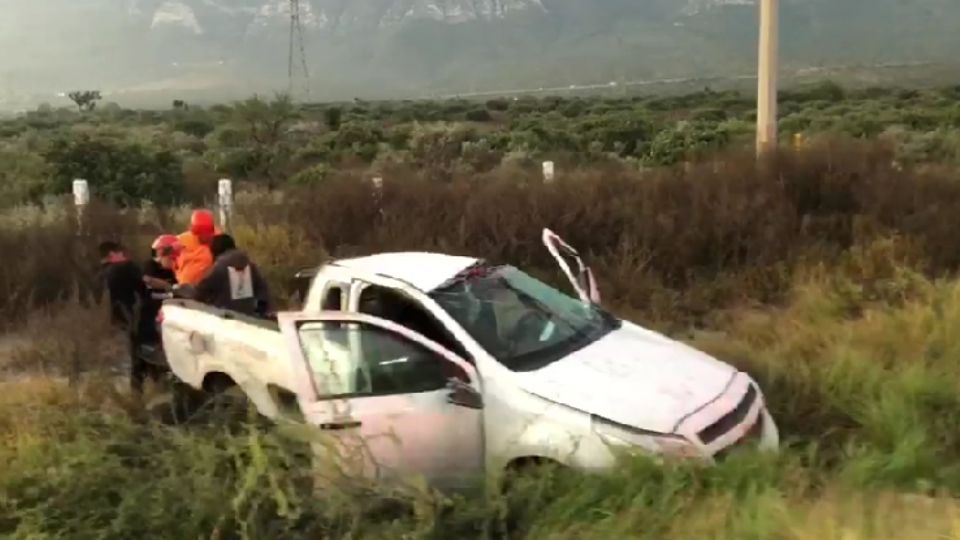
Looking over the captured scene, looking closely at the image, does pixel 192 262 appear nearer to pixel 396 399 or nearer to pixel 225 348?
pixel 225 348

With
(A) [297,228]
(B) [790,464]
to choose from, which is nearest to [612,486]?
(B) [790,464]

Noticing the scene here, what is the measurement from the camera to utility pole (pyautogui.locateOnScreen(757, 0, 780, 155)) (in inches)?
553

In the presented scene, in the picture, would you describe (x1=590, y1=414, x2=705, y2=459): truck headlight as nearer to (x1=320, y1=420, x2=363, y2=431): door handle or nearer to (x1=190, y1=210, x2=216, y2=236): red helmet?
(x1=320, y1=420, x2=363, y2=431): door handle

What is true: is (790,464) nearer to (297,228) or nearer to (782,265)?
(782,265)

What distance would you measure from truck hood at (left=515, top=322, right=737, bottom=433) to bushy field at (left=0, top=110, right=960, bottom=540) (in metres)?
0.41

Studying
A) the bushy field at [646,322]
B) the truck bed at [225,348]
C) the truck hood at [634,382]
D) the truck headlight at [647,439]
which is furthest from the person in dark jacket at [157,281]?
the truck headlight at [647,439]

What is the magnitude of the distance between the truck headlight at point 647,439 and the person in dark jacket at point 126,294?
4382 millimetres

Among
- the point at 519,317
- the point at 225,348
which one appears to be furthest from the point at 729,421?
the point at 225,348

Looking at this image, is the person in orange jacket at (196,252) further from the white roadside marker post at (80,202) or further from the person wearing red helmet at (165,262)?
the white roadside marker post at (80,202)

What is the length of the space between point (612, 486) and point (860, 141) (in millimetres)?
10317

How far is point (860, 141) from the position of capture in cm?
1411

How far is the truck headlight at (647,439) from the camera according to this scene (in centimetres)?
545

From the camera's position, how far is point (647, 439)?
549 cm

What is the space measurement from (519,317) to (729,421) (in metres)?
1.53
